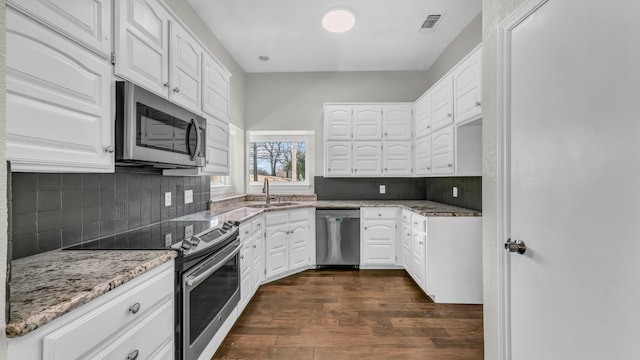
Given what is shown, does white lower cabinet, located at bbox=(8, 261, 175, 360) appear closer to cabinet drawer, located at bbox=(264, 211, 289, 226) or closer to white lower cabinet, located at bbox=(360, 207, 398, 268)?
cabinet drawer, located at bbox=(264, 211, 289, 226)

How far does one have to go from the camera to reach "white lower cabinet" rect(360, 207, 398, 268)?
139 inches

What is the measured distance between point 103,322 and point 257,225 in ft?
6.20

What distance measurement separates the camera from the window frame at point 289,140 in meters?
4.24

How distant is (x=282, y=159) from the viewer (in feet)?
14.2

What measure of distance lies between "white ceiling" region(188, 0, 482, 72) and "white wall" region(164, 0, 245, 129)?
0.23ft

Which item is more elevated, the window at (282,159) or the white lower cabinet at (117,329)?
the window at (282,159)

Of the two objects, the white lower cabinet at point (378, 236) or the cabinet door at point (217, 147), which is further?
the white lower cabinet at point (378, 236)

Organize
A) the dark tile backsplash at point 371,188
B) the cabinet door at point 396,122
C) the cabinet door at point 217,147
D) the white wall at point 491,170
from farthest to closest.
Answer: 1. the dark tile backsplash at point 371,188
2. the cabinet door at point 396,122
3. the cabinet door at point 217,147
4. the white wall at point 491,170

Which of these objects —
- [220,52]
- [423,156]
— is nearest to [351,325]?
[423,156]

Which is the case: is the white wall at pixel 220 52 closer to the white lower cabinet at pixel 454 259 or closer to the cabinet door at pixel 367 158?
the cabinet door at pixel 367 158

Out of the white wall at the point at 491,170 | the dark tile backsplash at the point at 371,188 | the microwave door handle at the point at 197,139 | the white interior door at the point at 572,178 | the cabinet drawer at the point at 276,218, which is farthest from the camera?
the dark tile backsplash at the point at 371,188

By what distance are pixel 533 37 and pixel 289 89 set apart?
3.40m

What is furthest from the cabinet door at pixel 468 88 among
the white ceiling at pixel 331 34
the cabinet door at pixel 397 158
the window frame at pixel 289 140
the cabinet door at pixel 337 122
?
the window frame at pixel 289 140

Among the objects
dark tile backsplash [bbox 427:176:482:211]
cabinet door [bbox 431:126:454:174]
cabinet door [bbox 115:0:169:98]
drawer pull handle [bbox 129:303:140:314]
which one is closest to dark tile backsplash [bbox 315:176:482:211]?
dark tile backsplash [bbox 427:176:482:211]
